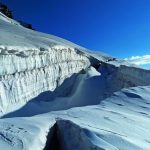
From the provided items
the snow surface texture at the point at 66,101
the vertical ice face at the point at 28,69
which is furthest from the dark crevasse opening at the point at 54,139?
the vertical ice face at the point at 28,69

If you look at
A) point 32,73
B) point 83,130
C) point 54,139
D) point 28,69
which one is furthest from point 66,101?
point 83,130

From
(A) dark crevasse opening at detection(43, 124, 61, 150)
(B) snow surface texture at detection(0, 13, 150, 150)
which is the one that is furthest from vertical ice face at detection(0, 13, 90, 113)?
(A) dark crevasse opening at detection(43, 124, 61, 150)

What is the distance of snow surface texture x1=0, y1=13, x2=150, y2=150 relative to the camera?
4.03m

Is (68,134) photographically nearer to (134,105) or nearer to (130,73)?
(134,105)

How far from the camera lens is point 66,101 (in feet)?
45.0

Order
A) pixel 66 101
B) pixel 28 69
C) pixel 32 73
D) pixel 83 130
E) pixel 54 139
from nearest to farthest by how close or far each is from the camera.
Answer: pixel 83 130 < pixel 54 139 < pixel 28 69 < pixel 32 73 < pixel 66 101

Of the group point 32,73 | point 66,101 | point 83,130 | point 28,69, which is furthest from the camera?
point 66,101

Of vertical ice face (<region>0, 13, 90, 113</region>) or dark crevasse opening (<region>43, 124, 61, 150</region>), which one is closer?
dark crevasse opening (<region>43, 124, 61, 150</region>)

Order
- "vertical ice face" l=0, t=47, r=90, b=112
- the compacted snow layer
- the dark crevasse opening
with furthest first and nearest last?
"vertical ice face" l=0, t=47, r=90, b=112 → the dark crevasse opening → the compacted snow layer

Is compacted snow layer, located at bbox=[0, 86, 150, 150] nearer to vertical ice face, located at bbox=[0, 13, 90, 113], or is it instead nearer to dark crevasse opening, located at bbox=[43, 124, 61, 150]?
dark crevasse opening, located at bbox=[43, 124, 61, 150]

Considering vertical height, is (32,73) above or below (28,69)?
below

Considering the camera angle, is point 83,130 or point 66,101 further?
point 66,101

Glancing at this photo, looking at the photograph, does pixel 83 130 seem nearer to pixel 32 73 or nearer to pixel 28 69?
pixel 28 69

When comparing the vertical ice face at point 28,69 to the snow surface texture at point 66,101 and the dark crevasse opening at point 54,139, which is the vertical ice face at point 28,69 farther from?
the dark crevasse opening at point 54,139
